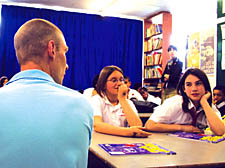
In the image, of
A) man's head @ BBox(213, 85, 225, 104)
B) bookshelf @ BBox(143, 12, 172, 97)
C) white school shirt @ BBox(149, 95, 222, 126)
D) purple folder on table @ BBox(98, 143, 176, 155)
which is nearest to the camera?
purple folder on table @ BBox(98, 143, 176, 155)

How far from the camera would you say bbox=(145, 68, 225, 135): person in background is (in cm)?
203

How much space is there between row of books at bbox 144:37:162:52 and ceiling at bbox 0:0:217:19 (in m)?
0.74

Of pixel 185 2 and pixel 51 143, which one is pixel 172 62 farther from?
pixel 51 143

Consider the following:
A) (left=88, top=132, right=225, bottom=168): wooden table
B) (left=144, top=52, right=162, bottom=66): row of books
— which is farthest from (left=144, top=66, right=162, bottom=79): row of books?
(left=88, top=132, right=225, bottom=168): wooden table

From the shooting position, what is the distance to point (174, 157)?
1197 mm

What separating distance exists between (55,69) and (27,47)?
0.13 metres

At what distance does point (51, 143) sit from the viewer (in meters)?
0.74

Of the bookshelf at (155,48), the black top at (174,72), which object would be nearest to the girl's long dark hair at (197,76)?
the black top at (174,72)

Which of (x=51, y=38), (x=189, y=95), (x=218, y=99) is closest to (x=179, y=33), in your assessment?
(x=218, y=99)

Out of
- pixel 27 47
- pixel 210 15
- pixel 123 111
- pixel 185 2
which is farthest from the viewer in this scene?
pixel 185 2

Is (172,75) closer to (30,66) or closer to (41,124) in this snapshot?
(30,66)

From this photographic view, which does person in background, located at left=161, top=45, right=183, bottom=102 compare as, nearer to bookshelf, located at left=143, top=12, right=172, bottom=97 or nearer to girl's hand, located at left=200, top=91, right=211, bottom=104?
bookshelf, located at left=143, top=12, right=172, bottom=97

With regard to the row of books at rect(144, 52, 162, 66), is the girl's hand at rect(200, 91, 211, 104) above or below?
below

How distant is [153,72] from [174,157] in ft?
20.1
